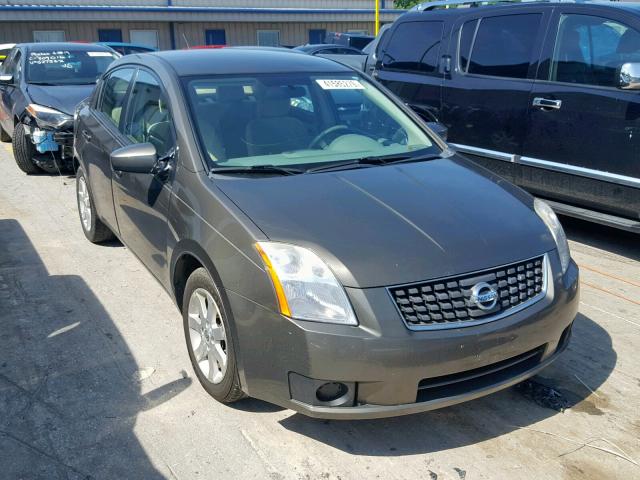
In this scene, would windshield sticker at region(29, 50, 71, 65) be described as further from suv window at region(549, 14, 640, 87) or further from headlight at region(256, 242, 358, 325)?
headlight at region(256, 242, 358, 325)

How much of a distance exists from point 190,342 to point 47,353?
1.00m

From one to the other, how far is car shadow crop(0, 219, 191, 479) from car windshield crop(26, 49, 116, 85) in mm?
5082

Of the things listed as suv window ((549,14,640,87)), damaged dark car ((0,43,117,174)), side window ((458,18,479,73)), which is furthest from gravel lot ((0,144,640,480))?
damaged dark car ((0,43,117,174))

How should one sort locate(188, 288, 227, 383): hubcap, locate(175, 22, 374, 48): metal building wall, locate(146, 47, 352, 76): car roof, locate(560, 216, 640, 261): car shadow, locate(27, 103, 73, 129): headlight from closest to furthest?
locate(188, 288, 227, 383): hubcap → locate(146, 47, 352, 76): car roof → locate(560, 216, 640, 261): car shadow → locate(27, 103, 73, 129): headlight → locate(175, 22, 374, 48): metal building wall

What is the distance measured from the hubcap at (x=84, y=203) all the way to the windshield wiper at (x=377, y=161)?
2783mm

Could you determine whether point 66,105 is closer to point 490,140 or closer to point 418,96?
point 418,96

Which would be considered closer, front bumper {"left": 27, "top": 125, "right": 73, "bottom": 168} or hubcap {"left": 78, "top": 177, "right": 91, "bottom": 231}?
hubcap {"left": 78, "top": 177, "right": 91, "bottom": 231}

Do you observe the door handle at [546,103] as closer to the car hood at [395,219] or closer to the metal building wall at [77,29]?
the car hood at [395,219]

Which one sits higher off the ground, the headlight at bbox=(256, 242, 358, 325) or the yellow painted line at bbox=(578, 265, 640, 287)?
the headlight at bbox=(256, 242, 358, 325)

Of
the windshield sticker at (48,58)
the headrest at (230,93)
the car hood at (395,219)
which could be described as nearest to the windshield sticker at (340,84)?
the headrest at (230,93)

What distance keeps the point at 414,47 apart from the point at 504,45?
1262 mm

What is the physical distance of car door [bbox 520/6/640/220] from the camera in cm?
514

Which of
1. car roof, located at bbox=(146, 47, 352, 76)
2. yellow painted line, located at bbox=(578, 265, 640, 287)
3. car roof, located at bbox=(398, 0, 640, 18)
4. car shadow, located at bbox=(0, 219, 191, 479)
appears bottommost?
car shadow, located at bbox=(0, 219, 191, 479)

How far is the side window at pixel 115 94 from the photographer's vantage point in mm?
4812
